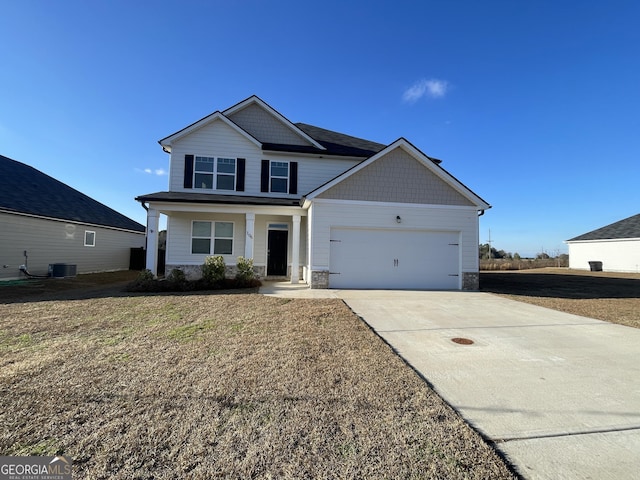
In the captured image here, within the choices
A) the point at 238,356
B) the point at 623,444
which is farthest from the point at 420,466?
the point at 238,356

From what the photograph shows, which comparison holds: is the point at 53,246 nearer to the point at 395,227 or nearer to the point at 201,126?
the point at 201,126

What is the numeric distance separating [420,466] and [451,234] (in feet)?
33.6

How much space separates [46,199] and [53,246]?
9.71 ft

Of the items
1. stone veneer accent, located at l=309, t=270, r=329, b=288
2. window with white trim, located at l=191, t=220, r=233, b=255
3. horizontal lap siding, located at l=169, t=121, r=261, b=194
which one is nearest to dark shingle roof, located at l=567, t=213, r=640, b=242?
stone veneer accent, located at l=309, t=270, r=329, b=288

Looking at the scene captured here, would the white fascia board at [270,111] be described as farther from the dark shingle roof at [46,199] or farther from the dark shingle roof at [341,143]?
the dark shingle roof at [46,199]

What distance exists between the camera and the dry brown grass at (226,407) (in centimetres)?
202

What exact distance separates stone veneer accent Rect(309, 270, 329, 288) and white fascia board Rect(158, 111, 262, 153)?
6748mm

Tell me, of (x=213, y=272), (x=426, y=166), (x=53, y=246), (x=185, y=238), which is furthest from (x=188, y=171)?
(x=426, y=166)

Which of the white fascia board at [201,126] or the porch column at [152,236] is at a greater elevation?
the white fascia board at [201,126]

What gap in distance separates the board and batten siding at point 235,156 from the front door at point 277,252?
1.86 m

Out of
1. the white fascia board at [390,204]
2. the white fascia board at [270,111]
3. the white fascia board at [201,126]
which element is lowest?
the white fascia board at [390,204]

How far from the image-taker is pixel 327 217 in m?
10.4

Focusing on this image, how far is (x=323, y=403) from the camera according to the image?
2.75m

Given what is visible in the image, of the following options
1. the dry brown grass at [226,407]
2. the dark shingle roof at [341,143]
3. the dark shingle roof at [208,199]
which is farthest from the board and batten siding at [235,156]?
the dry brown grass at [226,407]
